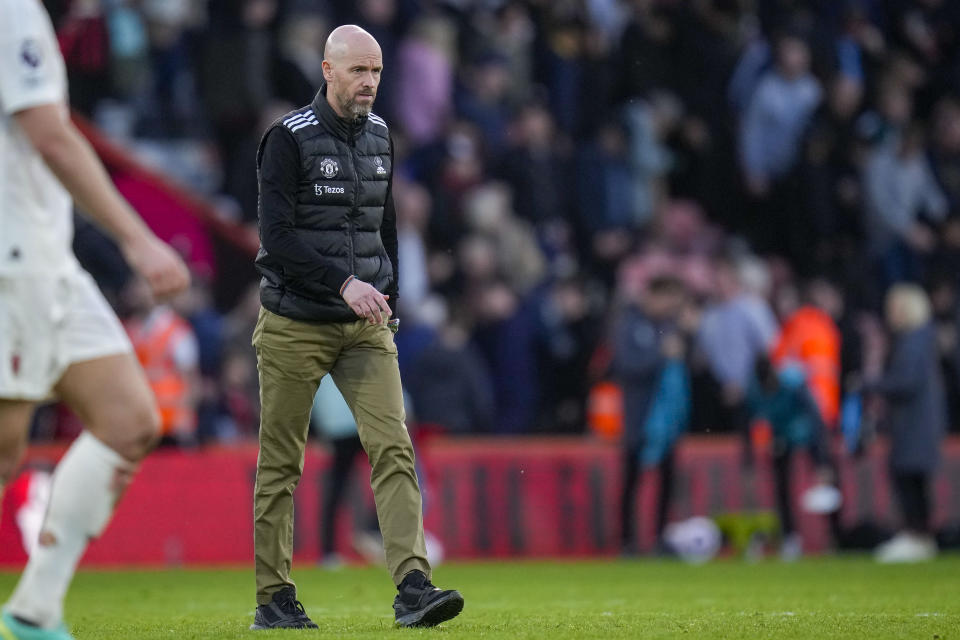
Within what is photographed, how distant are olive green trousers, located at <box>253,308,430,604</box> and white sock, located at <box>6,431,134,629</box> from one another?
6.79 ft

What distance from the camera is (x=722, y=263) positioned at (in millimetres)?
18859

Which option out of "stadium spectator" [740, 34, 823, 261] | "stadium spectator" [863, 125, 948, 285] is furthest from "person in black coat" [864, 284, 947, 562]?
"stadium spectator" [740, 34, 823, 261]

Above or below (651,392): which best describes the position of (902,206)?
above

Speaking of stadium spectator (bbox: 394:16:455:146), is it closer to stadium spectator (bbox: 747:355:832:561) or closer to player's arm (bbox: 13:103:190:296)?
stadium spectator (bbox: 747:355:832:561)

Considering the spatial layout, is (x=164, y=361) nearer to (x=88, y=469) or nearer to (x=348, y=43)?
(x=348, y=43)

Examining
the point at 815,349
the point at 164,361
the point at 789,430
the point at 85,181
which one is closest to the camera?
the point at 85,181

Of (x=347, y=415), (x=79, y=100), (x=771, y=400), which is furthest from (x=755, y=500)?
(x=79, y=100)

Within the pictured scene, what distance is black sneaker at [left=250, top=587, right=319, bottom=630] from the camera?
291 inches

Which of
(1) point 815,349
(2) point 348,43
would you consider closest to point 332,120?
(2) point 348,43

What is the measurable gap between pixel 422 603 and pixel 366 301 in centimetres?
125

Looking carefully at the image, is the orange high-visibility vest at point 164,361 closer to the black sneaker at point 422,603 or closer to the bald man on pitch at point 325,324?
the bald man on pitch at point 325,324

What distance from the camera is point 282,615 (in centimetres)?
740

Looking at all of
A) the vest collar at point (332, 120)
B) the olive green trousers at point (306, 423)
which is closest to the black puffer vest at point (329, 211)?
the vest collar at point (332, 120)

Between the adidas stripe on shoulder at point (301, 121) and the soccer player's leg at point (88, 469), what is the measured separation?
229cm
